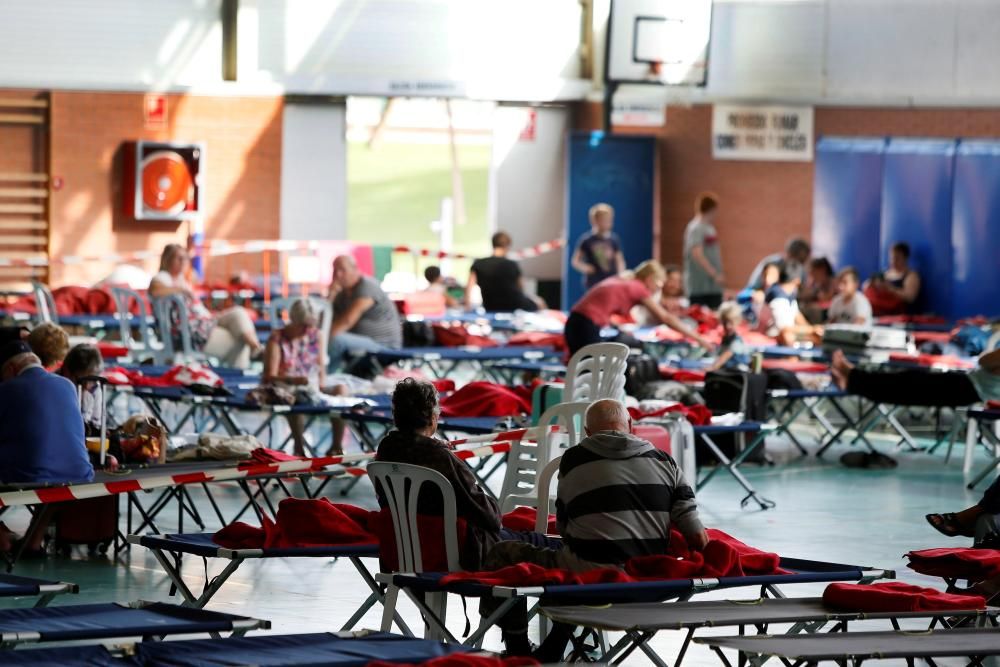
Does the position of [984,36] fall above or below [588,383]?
above

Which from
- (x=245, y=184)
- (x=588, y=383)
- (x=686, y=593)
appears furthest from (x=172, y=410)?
(x=245, y=184)

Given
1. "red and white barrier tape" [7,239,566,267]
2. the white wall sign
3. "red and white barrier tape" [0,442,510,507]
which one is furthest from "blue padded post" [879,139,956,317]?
"red and white barrier tape" [0,442,510,507]

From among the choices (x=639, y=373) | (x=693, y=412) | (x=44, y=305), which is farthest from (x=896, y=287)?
(x=44, y=305)

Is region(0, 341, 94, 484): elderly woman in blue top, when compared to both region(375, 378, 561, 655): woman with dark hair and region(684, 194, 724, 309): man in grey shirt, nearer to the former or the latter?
region(375, 378, 561, 655): woman with dark hair

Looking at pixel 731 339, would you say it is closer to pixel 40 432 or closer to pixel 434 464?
pixel 40 432

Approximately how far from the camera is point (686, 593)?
5238 millimetres

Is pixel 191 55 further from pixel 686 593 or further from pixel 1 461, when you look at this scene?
pixel 686 593

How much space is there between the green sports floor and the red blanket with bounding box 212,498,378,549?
45cm

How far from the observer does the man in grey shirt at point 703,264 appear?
57.0 feet

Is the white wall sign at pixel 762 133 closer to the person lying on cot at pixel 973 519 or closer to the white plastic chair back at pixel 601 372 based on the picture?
the white plastic chair back at pixel 601 372

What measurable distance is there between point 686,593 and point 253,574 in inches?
101

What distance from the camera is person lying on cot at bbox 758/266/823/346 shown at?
43.4ft

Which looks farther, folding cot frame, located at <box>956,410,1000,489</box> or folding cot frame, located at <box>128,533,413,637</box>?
folding cot frame, located at <box>956,410,1000,489</box>

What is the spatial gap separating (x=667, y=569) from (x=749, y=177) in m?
13.9
